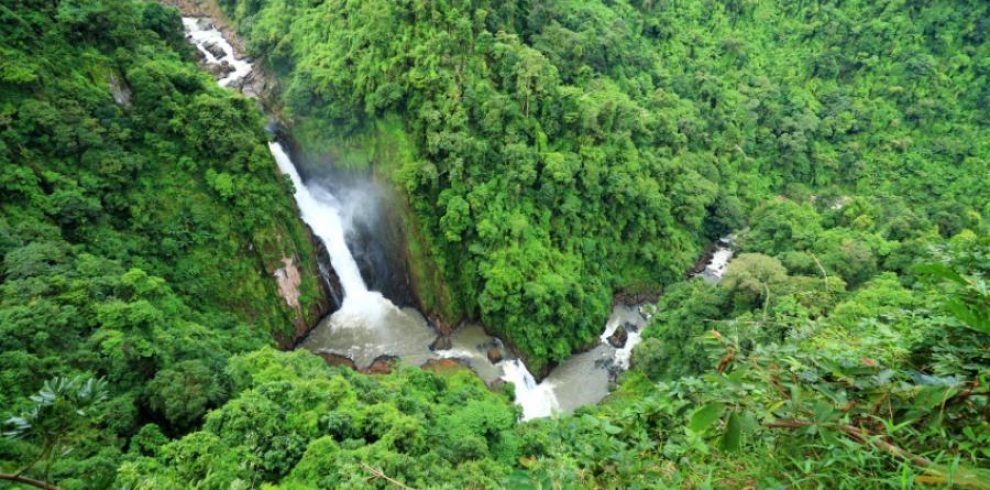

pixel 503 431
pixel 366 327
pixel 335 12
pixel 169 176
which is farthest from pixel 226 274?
pixel 335 12

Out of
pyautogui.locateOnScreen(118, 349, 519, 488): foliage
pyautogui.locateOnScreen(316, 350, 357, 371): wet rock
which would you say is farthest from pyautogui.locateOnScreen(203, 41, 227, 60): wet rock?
pyautogui.locateOnScreen(118, 349, 519, 488): foliage

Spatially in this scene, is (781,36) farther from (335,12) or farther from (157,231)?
(157,231)

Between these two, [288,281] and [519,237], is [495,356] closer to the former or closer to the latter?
[519,237]

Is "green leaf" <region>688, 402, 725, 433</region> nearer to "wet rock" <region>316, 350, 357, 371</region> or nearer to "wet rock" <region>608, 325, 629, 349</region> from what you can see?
"wet rock" <region>316, 350, 357, 371</region>

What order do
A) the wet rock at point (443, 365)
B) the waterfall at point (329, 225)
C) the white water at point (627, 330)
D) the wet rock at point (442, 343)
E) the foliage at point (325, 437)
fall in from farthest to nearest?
the waterfall at point (329, 225) < the white water at point (627, 330) < the wet rock at point (442, 343) < the wet rock at point (443, 365) < the foliage at point (325, 437)

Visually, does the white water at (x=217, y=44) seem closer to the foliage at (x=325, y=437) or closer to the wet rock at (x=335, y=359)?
the wet rock at (x=335, y=359)

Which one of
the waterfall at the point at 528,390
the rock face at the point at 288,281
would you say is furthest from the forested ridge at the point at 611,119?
the rock face at the point at 288,281

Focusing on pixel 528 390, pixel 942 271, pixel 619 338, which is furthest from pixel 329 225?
pixel 942 271
